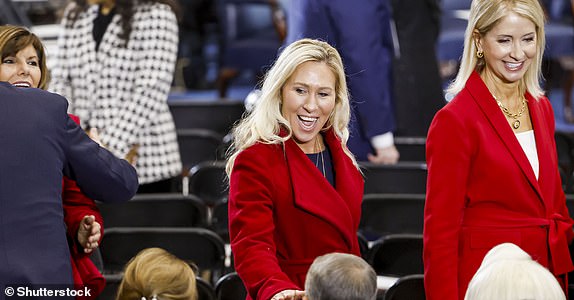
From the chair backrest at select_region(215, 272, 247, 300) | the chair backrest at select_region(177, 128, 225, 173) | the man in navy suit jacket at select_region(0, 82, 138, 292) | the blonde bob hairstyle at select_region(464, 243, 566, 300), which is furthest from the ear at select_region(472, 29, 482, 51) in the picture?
the chair backrest at select_region(177, 128, 225, 173)

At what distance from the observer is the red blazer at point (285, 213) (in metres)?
3.11

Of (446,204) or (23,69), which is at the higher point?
(23,69)

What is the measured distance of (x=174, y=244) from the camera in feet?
13.6

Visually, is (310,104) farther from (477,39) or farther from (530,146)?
(530,146)

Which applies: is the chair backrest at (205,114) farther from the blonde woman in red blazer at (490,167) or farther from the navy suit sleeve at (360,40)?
the blonde woman in red blazer at (490,167)

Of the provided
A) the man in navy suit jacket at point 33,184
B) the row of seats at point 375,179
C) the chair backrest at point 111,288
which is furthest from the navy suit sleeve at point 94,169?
the row of seats at point 375,179

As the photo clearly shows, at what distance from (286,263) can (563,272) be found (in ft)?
2.89

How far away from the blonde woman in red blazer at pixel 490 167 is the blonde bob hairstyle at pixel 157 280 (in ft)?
2.39

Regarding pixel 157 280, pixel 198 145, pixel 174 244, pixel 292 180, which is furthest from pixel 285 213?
pixel 198 145

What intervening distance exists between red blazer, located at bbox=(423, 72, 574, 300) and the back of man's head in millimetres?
565

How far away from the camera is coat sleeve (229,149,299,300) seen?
304cm

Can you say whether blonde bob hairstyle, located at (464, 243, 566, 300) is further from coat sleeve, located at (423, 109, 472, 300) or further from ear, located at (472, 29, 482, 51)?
ear, located at (472, 29, 482, 51)

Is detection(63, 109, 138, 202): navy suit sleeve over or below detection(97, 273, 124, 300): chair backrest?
over

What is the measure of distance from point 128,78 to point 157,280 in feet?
5.67
